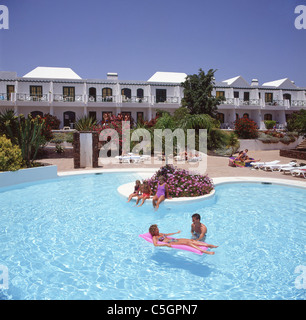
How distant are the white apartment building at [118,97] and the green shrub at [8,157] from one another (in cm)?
2191

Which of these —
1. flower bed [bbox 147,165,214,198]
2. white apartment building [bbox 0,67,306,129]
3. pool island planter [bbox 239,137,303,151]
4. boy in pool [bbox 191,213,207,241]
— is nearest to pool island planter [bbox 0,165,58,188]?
flower bed [bbox 147,165,214,198]

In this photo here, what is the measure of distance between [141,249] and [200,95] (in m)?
22.1

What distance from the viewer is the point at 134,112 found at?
1469 inches

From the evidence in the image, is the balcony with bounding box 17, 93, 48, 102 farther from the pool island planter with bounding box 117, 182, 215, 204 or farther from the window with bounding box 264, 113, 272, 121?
the window with bounding box 264, 113, 272, 121

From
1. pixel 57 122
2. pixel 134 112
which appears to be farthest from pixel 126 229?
pixel 134 112

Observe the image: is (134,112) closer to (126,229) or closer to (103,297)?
(126,229)

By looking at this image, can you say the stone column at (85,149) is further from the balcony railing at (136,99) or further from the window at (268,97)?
the window at (268,97)

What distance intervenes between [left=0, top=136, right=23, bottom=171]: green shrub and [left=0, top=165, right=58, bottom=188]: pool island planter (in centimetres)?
30

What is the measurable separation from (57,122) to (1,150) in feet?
65.8

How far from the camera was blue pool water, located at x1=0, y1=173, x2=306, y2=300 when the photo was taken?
525 cm

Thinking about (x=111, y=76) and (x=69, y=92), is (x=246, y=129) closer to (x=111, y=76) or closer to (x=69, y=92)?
(x=69, y=92)

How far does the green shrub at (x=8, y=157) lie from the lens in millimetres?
12648

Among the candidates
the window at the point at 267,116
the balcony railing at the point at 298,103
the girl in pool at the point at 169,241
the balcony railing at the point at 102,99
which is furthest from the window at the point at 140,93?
the girl in pool at the point at 169,241
